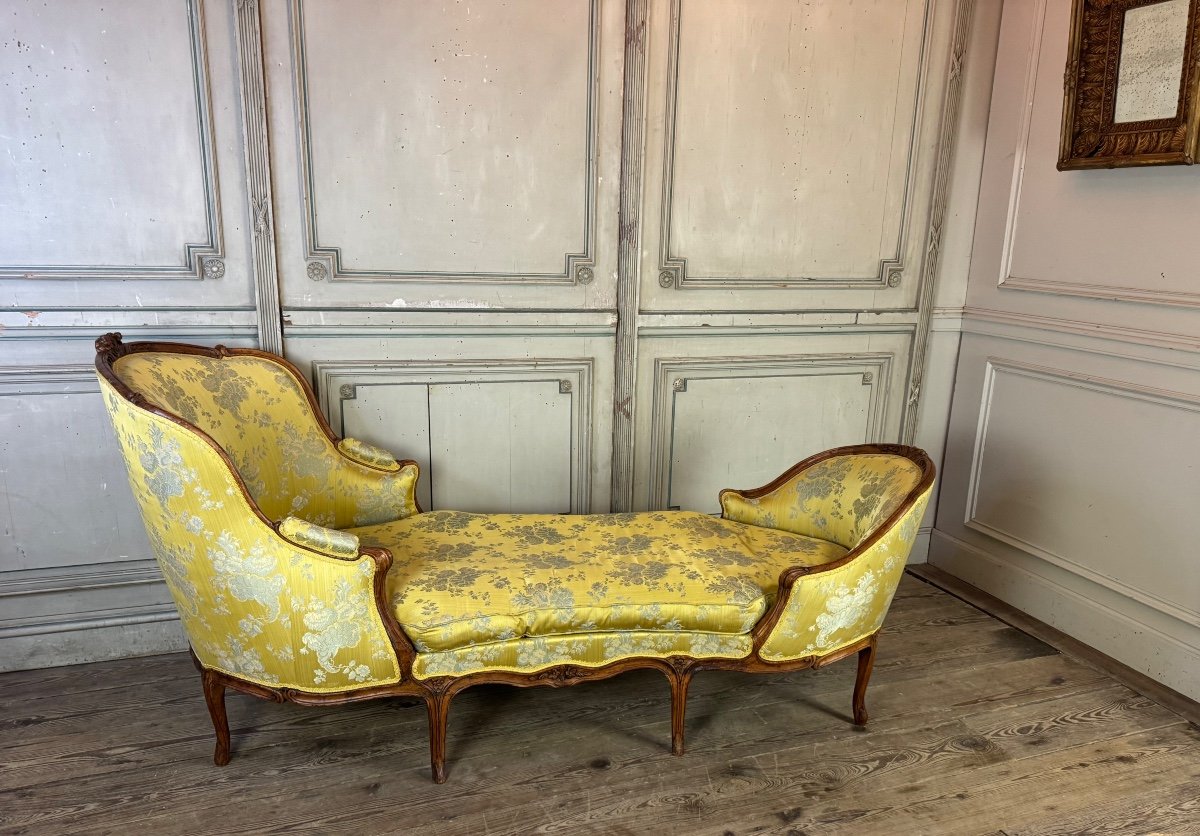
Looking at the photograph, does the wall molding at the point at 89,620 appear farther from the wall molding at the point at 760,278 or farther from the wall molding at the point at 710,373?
the wall molding at the point at 760,278

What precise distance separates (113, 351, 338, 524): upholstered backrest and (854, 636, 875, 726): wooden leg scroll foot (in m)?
1.21

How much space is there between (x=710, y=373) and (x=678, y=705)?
3.19 ft

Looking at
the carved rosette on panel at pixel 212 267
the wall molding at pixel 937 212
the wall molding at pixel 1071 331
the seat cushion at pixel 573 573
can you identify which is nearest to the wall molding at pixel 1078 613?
the wall molding at pixel 937 212

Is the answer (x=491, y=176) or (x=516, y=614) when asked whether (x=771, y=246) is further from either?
(x=516, y=614)

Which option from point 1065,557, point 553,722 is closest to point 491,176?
point 553,722

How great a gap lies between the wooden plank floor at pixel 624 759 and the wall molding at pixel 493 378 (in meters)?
0.59

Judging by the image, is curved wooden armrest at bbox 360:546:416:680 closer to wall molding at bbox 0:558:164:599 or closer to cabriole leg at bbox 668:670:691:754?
cabriole leg at bbox 668:670:691:754

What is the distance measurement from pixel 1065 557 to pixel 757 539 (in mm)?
978

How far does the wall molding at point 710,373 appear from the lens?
2168mm

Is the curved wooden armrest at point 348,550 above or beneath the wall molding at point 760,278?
beneath

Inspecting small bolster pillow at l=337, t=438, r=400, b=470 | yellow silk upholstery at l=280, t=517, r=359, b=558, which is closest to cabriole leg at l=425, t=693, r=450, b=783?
yellow silk upholstery at l=280, t=517, r=359, b=558

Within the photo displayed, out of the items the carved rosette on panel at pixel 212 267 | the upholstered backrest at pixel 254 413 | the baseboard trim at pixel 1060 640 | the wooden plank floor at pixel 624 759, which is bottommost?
the baseboard trim at pixel 1060 640

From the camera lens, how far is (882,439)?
245 centimetres

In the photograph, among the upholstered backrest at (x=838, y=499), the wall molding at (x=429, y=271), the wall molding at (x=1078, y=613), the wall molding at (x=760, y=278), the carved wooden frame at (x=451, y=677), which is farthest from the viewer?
the wall molding at (x=760, y=278)
